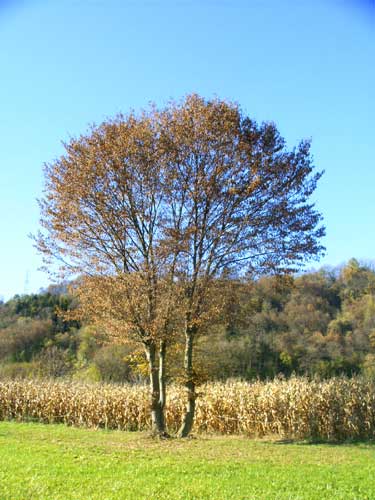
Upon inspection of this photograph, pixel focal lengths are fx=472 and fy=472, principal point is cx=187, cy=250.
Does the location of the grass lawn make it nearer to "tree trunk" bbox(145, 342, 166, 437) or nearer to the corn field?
"tree trunk" bbox(145, 342, 166, 437)

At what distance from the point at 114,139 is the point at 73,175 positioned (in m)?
1.53

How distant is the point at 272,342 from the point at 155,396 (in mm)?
27470

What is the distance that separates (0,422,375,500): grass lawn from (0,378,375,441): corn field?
2.06 metres

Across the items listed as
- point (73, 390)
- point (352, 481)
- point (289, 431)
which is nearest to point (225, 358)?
point (73, 390)

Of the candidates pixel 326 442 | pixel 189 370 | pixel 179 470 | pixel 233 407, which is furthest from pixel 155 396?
pixel 179 470

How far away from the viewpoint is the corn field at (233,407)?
48.5ft

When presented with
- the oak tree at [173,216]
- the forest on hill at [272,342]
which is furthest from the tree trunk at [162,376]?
the forest on hill at [272,342]

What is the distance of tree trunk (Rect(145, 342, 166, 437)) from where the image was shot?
1373 cm

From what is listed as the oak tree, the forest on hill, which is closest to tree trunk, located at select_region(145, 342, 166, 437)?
the oak tree

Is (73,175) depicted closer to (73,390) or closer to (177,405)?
(177,405)

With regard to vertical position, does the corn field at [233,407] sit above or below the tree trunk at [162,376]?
below

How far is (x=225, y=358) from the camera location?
111ft

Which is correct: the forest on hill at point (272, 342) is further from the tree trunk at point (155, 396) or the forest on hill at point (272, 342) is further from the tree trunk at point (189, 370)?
the tree trunk at point (155, 396)

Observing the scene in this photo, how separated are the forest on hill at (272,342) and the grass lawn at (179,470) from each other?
18009 millimetres
